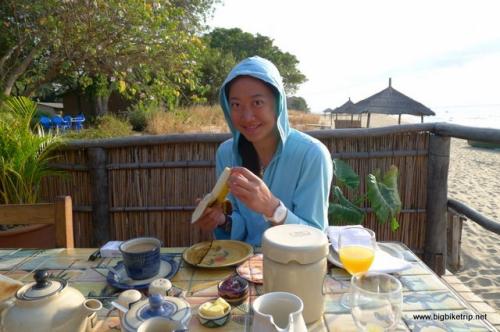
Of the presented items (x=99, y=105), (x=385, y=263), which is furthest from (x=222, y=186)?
(x=99, y=105)

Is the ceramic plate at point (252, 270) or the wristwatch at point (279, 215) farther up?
the wristwatch at point (279, 215)

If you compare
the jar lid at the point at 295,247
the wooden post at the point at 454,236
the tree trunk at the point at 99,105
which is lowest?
the wooden post at the point at 454,236

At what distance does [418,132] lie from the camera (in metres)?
3.49

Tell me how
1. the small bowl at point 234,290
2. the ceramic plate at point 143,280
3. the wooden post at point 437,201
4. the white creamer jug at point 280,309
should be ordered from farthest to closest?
1. the wooden post at point 437,201
2. the ceramic plate at point 143,280
3. the small bowl at point 234,290
4. the white creamer jug at point 280,309

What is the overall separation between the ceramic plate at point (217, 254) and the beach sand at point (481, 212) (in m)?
3.46

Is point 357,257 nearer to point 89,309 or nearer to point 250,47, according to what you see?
point 89,309

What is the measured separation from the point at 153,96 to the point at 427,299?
6.54 meters

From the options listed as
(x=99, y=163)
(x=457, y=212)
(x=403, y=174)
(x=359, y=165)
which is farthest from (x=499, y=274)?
(x=99, y=163)

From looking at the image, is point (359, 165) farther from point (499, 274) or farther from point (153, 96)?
point (153, 96)

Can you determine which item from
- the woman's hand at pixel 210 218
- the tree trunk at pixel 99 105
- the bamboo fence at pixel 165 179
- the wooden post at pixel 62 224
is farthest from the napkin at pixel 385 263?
the tree trunk at pixel 99 105

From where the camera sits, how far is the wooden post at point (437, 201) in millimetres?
3400

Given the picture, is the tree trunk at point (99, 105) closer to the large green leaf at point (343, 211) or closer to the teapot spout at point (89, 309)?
the large green leaf at point (343, 211)

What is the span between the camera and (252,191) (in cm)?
155

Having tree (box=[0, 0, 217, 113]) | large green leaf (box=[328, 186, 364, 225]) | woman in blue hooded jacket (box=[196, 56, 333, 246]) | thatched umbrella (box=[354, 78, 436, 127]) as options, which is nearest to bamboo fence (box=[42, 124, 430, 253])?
large green leaf (box=[328, 186, 364, 225])
